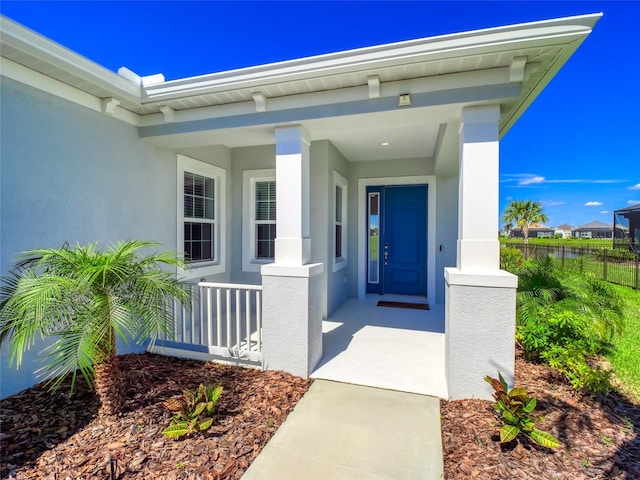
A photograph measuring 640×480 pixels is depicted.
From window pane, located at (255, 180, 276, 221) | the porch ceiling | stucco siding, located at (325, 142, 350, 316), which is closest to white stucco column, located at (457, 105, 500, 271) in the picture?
the porch ceiling

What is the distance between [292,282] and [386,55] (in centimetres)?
238

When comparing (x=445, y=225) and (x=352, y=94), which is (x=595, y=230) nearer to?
(x=445, y=225)

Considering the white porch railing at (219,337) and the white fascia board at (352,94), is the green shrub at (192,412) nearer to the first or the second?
the white porch railing at (219,337)

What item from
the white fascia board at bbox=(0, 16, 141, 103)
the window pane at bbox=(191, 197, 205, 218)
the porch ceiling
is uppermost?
the white fascia board at bbox=(0, 16, 141, 103)

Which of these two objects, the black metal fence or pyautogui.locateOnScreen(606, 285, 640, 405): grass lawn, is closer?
pyautogui.locateOnScreen(606, 285, 640, 405): grass lawn

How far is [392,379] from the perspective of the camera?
Result: 124 inches

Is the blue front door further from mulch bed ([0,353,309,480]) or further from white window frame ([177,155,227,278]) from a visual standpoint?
mulch bed ([0,353,309,480])

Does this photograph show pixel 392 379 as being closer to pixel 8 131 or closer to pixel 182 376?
pixel 182 376

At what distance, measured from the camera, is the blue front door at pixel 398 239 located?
644 centimetres

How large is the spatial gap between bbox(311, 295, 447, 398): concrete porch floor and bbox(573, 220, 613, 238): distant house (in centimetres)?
5316

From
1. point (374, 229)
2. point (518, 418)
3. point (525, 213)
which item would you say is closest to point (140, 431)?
point (518, 418)

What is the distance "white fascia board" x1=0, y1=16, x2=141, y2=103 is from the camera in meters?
2.40

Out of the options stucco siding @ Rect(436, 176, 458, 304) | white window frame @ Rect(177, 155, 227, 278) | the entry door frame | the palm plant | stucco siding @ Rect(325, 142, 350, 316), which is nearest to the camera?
the palm plant

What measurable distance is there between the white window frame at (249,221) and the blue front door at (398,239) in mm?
2513
